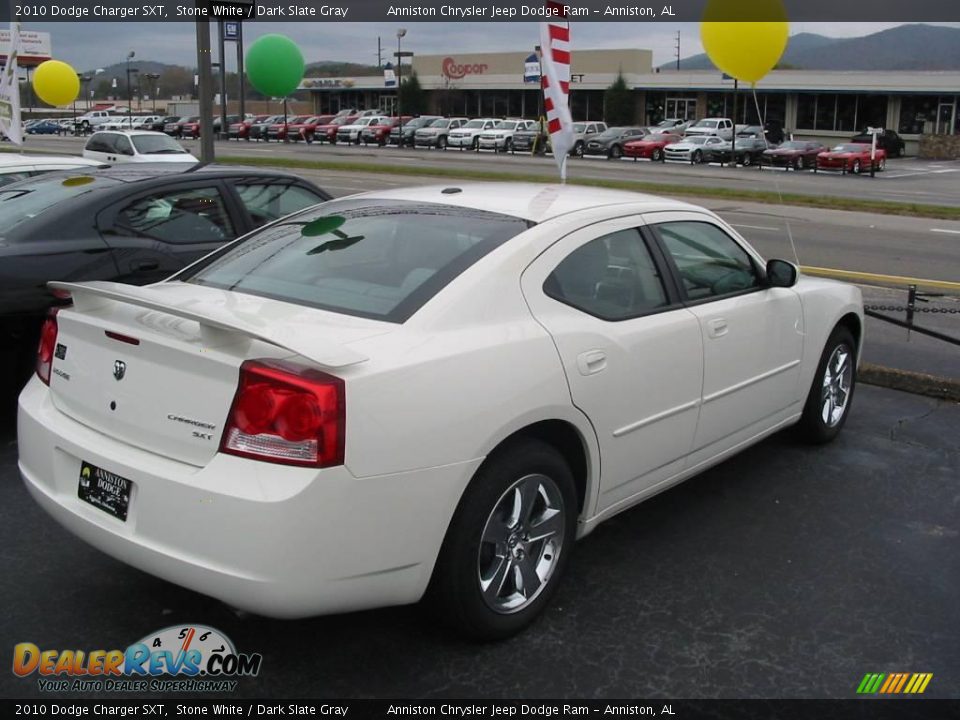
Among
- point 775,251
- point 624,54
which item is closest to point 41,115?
point 624,54

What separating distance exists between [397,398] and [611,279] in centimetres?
138

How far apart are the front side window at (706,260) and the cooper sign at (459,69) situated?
75.2 m

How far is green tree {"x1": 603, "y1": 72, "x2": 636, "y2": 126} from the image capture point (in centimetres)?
6688

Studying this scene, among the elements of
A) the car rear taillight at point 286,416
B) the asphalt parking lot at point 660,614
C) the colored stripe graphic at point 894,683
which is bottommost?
the colored stripe graphic at point 894,683

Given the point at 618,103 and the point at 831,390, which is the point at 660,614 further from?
the point at 618,103

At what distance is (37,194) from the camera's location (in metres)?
6.58

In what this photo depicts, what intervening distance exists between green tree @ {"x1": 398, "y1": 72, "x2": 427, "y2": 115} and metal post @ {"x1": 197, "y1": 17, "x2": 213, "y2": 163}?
199 ft

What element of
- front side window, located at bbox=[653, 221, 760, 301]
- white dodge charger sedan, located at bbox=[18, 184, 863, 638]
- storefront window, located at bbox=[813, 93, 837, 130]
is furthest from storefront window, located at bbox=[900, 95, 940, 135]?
white dodge charger sedan, located at bbox=[18, 184, 863, 638]

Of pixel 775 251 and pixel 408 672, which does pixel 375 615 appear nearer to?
pixel 408 672

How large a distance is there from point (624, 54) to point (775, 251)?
59794 mm

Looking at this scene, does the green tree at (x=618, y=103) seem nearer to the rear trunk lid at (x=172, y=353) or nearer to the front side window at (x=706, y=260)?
the front side window at (x=706, y=260)

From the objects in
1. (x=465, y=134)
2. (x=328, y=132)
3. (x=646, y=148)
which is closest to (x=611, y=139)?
(x=646, y=148)

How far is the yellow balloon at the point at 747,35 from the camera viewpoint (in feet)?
26.5

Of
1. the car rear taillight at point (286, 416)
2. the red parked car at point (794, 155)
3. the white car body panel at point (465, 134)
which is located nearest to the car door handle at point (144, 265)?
the car rear taillight at point (286, 416)
